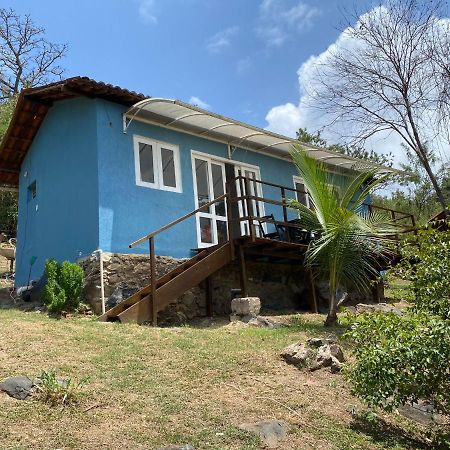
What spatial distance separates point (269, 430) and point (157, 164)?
7605 mm

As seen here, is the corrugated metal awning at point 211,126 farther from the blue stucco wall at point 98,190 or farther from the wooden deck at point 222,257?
the wooden deck at point 222,257

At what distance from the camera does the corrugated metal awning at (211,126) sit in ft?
35.0

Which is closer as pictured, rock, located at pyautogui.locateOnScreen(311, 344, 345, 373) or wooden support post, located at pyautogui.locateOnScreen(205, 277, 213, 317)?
rock, located at pyautogui.locateOnScreen(311, 344, 345, 373)

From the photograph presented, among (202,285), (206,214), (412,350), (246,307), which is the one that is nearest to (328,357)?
(412,350)

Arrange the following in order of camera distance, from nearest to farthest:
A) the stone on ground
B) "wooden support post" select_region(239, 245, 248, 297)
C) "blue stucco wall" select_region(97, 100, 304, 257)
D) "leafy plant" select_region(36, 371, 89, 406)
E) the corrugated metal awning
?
"leafy plant" select_region(36, 371, 89, 406)
the stone on ground
"wooden support post" select_region(239, 245, 248, 297)
"blue stucco wall" select_region(97, 100, 304, 257)
the corrugated metal awning

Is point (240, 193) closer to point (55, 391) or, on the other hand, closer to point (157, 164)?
point (157, 164)

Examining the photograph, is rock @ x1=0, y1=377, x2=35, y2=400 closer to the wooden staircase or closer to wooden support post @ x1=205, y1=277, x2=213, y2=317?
the wooden staircase

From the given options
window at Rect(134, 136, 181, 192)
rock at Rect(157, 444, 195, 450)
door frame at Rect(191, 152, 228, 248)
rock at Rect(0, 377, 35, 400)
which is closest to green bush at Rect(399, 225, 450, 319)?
rock at Rect(157, 444, 195, 450)

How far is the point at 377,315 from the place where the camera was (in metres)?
5.09

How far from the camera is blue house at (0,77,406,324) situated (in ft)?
33.9

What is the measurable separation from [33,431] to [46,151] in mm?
9670

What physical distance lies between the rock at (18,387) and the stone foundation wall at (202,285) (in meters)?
4.46

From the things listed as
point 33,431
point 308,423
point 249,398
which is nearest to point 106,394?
point 33,431

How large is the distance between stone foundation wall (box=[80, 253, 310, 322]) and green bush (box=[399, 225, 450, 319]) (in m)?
5.52
